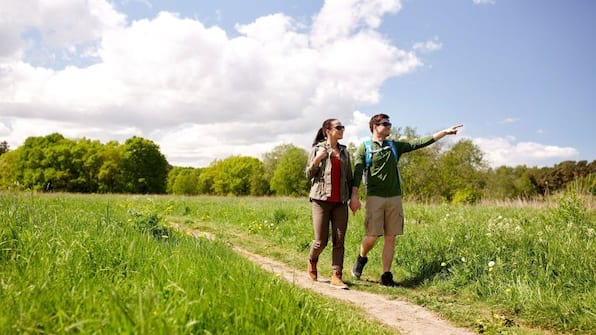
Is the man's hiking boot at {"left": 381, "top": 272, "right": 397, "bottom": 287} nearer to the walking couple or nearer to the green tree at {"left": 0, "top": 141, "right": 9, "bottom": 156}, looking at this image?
the walking couple

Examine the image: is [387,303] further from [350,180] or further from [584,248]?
[584,248]

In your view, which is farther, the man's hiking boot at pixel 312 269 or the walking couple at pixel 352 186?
the man's hiking boot at pixel 312 269

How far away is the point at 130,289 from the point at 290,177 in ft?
226

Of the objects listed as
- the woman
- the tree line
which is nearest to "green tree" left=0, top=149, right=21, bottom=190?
the tree line

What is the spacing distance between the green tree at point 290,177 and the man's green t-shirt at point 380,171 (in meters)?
63.4

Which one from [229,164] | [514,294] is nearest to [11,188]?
[514,294]

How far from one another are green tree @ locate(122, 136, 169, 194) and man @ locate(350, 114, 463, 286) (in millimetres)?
60484

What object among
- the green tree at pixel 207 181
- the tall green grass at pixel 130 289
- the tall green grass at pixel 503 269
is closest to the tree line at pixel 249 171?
the green tree at pixel 207 181

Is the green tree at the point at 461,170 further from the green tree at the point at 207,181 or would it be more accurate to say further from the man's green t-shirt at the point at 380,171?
the green tree at the point at 207,181

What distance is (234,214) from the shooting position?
15859mm

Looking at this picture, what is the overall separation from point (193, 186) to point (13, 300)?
316ft

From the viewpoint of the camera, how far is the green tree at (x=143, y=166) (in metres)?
63.7

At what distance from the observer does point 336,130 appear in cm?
659

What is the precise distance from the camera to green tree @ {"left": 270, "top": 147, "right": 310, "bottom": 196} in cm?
7144
